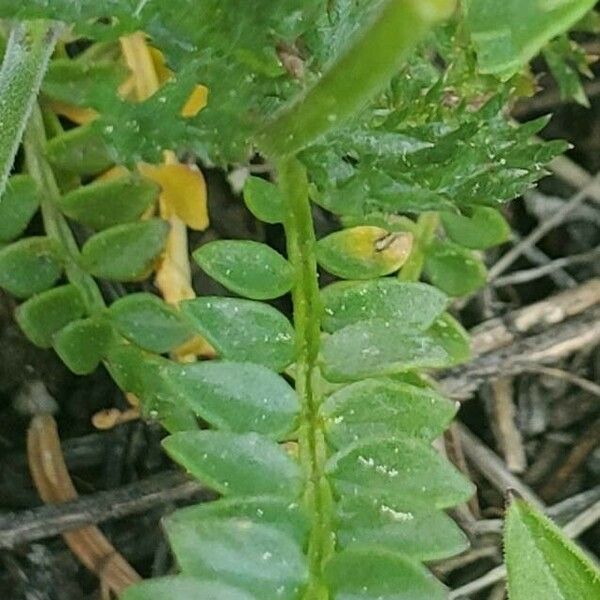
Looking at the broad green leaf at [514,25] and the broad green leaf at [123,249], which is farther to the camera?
the broad green leaf at [123,249]

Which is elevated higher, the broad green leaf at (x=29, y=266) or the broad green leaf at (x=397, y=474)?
the broad green leaf at (x=29, y=266)

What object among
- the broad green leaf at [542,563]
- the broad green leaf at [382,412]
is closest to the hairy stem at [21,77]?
the broad green leaf at [382,412]

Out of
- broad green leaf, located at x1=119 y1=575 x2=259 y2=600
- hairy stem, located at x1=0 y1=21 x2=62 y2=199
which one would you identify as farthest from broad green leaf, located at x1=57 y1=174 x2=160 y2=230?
broad green leaf, located at x1=119 y1=575 x2=259 y2=600

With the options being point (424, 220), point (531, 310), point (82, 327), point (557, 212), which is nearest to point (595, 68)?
point (557, 212)

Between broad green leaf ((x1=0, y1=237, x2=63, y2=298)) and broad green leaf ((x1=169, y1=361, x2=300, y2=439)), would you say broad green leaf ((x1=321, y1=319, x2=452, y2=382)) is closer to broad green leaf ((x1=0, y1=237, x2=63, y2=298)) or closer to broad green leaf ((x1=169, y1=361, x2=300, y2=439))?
broad green leaf ((x1=169, y1=361, x2=300, y2=439))

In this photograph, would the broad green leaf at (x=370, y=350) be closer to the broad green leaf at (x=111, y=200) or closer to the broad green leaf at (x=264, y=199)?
the broad green leaf at (x=264, y=199)

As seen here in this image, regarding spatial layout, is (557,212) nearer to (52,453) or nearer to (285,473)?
(52,453)
